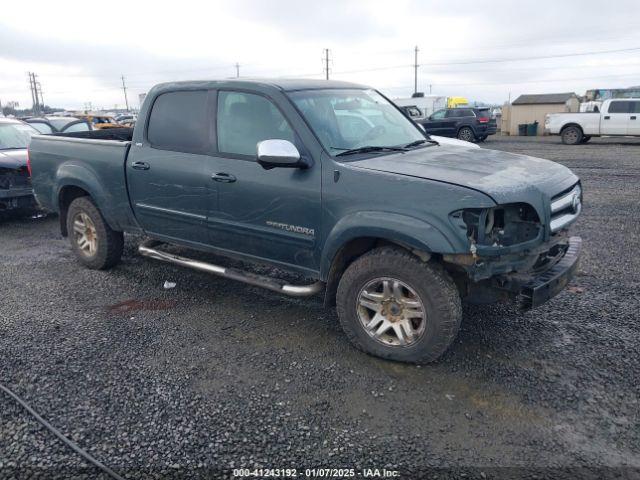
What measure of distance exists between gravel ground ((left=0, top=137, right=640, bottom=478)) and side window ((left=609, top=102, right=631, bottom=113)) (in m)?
18.6

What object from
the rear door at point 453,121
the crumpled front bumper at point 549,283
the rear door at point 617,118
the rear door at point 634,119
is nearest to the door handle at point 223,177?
the crumpled front bumper at point 549,283

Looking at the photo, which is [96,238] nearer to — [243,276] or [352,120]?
[243,276]

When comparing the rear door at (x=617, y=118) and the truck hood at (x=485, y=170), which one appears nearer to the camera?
the truck hood at (x=485, y=170)

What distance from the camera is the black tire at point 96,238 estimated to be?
552 centimetres

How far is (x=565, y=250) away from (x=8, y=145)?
863 cm

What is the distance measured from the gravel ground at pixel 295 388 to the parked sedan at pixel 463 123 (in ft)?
62.1

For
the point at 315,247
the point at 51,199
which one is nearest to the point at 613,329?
the point at 315,247

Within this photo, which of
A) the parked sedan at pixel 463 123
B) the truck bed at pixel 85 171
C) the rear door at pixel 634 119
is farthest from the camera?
the parked sedan at pixel 463 123

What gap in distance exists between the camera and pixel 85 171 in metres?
5.32

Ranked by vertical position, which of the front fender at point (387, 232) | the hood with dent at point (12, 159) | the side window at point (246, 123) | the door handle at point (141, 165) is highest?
the side window at point (246, 123)

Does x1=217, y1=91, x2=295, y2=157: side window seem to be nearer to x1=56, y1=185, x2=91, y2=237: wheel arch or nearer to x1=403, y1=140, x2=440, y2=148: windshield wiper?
x1=403, y1=140, x2=440, y2=148: windshield wiper

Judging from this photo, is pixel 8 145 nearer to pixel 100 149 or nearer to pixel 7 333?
pixel 100 149

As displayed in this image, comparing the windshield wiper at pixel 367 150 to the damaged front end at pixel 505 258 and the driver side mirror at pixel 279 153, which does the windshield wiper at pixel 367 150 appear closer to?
the driver side mirror at pixel 279 153

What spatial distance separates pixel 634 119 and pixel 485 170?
2079 centimetres
